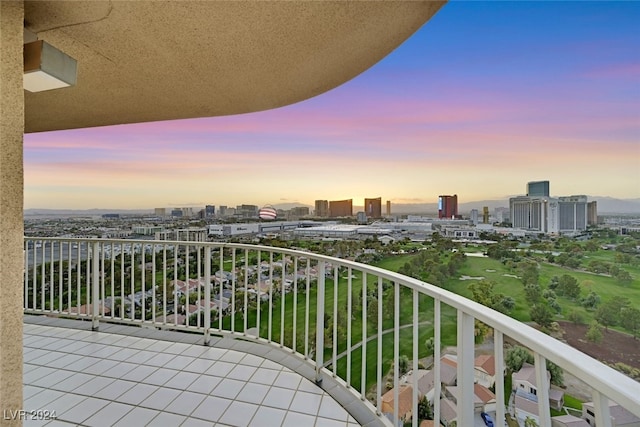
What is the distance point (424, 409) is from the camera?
163cm

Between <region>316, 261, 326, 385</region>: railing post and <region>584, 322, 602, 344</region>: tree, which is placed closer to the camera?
<region>584, 322, 602, 344</region>: tree

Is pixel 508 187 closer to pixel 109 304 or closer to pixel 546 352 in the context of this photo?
pixel 546 352

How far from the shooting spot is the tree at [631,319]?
64.1 inches

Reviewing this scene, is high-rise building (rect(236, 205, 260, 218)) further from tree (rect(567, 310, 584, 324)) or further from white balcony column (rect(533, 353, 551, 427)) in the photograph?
white balcony column (rect(533, 353, 551, 427))

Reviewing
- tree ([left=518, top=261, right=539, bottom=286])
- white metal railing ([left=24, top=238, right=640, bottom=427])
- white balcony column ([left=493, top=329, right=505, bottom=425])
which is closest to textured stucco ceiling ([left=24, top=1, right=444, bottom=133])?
white metal railing ([left=24, top=238, right=640, bottom=427])

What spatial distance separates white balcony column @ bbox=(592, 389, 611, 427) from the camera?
62 centimetres

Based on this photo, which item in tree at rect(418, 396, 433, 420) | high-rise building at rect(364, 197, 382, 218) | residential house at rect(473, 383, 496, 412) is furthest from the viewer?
high-rise building at rect(364, 197, 382, 218)

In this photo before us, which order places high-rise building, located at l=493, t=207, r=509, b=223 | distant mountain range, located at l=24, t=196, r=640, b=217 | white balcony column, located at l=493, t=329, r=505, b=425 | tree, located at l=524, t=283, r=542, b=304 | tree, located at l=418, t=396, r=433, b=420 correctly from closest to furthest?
white balcony column, located at l=493, t=329, r=505, b=425 → tree, located at l=418, t=396, r=433, b=420 → tree, located at l=524, t=283, r=542, b=304 → distant mountain range, located at l=24, t=196, r=640, b=217 → high-rise building, located at l=493, t=207, r=509, b=223

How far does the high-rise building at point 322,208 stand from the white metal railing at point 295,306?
61.0 inches

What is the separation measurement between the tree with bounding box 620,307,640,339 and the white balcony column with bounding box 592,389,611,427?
150cm

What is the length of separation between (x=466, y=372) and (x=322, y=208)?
147 inches

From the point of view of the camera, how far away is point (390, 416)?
1.92 meters

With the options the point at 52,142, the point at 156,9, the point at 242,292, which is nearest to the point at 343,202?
the point at 242,292

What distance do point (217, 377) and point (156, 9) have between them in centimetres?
286
